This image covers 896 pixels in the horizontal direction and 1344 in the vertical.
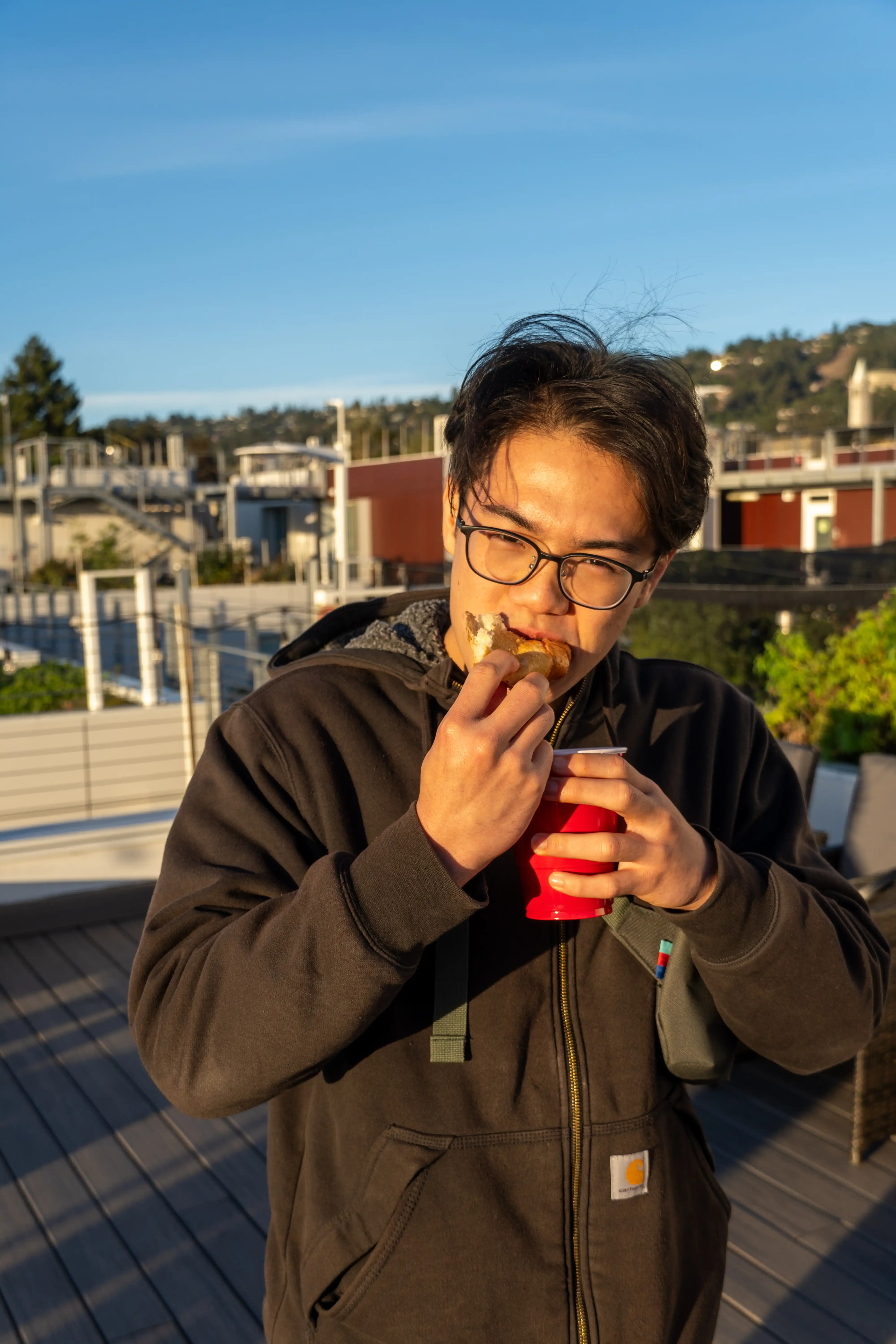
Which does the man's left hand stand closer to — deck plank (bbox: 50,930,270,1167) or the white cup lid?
the white cup lid

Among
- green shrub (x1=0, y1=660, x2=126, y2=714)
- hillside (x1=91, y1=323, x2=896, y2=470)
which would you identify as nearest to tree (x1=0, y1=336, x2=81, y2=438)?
hillside (x1=91, y1=323, x2=896, y2=470)

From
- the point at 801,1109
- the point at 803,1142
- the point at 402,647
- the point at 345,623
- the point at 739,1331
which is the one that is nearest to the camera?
the point at 402,647

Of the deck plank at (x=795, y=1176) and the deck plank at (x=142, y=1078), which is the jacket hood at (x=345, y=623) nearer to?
the deck plank at (x=142, y=1078)

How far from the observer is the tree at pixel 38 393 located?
58969mm

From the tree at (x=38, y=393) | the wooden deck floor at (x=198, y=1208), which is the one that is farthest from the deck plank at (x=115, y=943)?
the tree at (x=38, y=393)

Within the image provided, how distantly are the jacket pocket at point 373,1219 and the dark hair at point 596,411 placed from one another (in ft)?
2.16

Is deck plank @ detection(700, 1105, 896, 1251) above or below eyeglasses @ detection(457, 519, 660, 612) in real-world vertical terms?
below

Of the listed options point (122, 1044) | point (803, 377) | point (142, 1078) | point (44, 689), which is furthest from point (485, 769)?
point (803, 377)

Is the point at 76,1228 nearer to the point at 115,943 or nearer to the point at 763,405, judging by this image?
the point at 115,943

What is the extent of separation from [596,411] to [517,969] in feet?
1.88

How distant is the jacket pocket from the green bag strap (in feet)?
0.27

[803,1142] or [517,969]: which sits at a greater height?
[517,969]

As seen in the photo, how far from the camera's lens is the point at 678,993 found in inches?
45.1

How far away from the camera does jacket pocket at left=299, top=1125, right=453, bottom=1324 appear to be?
1.06 m
